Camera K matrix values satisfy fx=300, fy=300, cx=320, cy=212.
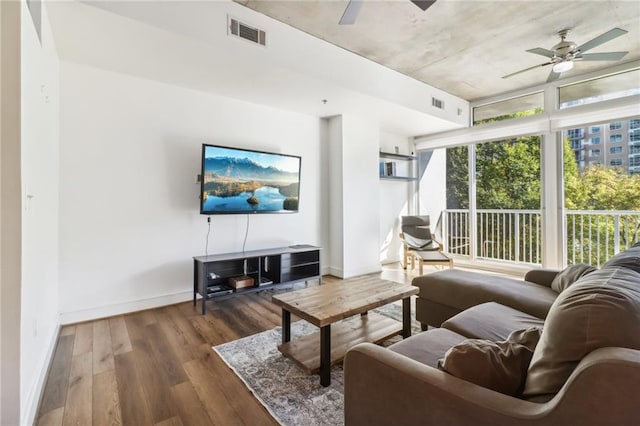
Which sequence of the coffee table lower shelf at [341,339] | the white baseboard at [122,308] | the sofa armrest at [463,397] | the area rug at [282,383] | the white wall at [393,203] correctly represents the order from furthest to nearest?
the white wall at [393,203], the white baseboard at [122,308], the coffee table lower shelf at [341,339], the area rug at [282,383], the sofa armrest at [463,397]

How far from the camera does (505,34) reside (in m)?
3.01

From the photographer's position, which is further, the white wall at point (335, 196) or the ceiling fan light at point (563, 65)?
the white wall at point (335, 196)

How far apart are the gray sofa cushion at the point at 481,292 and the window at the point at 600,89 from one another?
308 cm

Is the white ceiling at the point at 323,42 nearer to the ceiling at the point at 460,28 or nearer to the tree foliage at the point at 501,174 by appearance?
the ceiling at the point at 460,28

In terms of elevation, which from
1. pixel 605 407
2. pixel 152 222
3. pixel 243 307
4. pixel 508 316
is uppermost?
pixel 152 222

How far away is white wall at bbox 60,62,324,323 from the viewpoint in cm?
273

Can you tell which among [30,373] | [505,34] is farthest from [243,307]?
[505,34]

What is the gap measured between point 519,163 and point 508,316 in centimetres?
361

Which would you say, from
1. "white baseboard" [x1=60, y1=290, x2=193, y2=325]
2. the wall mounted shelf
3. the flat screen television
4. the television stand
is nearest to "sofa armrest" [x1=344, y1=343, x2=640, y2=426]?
the television stand

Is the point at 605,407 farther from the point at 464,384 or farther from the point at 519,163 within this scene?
the point at 519,163

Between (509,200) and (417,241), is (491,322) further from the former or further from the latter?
(509,200)

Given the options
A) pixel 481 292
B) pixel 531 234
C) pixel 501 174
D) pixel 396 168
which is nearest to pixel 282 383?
pixel 481 292

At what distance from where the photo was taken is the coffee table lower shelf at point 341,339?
197cm

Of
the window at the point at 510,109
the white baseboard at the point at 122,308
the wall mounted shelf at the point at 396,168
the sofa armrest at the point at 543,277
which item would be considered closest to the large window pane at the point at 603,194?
the window at the point at 510,109
